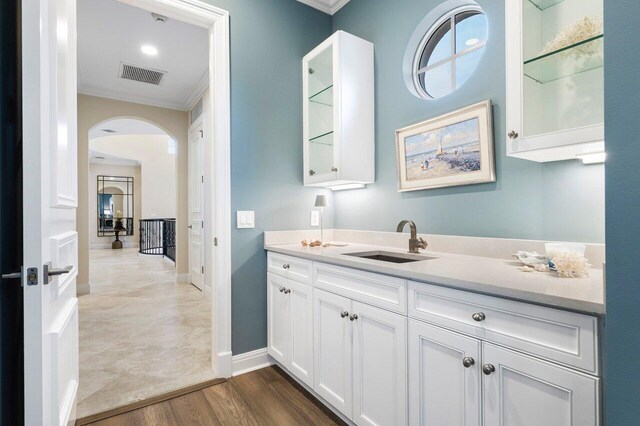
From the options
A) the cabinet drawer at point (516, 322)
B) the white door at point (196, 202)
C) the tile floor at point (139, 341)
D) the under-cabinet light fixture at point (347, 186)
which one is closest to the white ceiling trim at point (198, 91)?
the white door at point (196, 202)

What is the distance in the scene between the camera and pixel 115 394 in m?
2.14

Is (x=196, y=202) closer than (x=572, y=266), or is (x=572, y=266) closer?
(x=572, y=266)

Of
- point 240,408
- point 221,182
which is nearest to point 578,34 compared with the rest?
point 221,182

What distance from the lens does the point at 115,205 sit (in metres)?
12.4

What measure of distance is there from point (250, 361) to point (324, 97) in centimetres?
213

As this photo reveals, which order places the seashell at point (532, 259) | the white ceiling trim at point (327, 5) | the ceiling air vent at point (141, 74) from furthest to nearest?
1. the ceiling air vent at point (141, 74)
2. the white ceiling trim at point (327, 5)
3. the seashell at point (532, 259)

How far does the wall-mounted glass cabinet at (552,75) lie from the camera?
128 centimetres

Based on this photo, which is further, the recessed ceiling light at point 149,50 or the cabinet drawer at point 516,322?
the recessed ceiling light at point 149,50

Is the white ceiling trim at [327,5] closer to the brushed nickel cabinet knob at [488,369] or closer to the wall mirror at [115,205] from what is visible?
the brushed nickel cabinet knob at [488,369]

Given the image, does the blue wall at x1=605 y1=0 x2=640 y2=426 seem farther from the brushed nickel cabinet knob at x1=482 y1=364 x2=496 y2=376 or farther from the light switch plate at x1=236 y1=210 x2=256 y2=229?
the light switch plate at x1=236 y1=210 x2=256 y2=229

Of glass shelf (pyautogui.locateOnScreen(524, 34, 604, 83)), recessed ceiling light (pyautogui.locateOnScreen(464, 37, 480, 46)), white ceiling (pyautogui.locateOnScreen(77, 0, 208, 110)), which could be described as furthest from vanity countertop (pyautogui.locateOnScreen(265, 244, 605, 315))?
white ceiling (pyautogui.locateOnScreen(77, 0, 208, 110))

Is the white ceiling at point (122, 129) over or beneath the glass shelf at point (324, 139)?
over

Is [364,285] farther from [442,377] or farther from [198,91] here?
[198,91]

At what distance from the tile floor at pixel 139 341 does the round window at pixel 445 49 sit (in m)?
2.62
